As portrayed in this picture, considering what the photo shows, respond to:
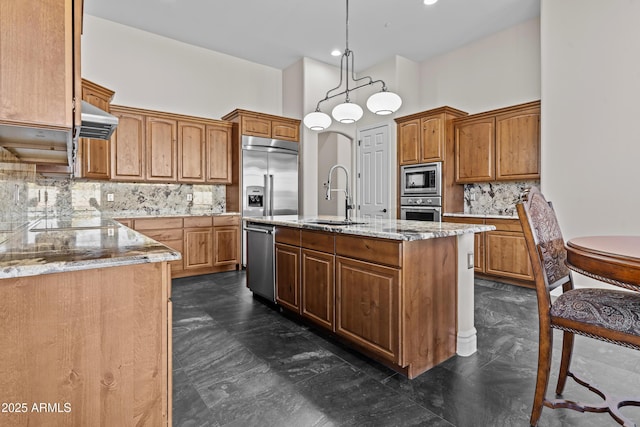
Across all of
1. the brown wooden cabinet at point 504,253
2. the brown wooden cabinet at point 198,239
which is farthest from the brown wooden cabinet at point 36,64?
the brown wooden cabinet at point 504,253

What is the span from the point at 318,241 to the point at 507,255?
2.84 metres

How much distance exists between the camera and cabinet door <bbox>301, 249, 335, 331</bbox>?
8.38 ft

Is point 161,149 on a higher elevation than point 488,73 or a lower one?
lower

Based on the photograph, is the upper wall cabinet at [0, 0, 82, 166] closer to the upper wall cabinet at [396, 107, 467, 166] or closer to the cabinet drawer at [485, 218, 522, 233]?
the cabinet drawer at [485, 218, 522, 233]

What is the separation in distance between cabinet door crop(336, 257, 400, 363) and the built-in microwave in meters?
3.12

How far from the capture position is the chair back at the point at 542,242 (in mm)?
1543

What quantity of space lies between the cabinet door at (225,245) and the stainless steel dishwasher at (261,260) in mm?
1424

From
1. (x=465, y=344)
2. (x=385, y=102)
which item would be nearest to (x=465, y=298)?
(x=465, y=344)

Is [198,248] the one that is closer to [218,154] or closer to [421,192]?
[218,154]

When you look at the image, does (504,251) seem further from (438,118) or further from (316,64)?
(316,64)

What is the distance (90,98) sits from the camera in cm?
385

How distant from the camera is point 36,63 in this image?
3.57 feet

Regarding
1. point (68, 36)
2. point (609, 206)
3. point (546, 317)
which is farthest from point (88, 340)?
point (609, 206)

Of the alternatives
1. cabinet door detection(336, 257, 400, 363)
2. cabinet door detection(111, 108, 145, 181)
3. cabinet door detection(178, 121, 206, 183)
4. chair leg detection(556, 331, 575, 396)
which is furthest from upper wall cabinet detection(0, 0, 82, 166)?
cabinet door detection(178, 121, 206, 183)
